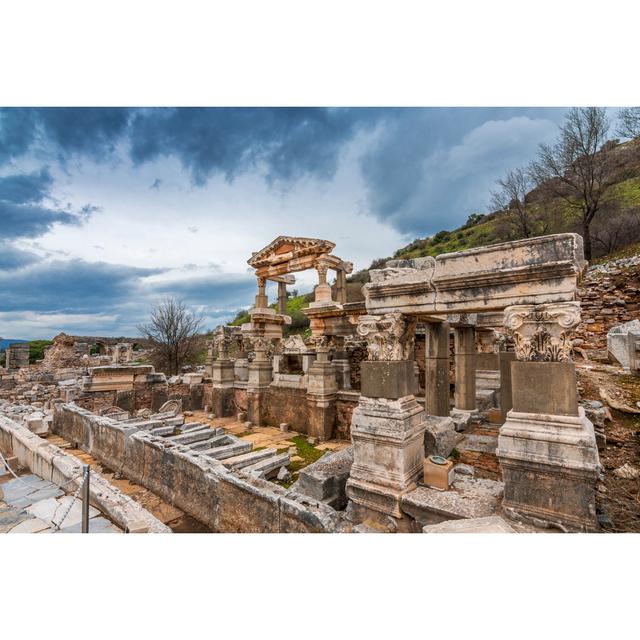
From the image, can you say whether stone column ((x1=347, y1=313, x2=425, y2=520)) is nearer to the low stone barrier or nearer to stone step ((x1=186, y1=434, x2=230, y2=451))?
the low stone barrier

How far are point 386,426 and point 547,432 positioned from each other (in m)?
1.60

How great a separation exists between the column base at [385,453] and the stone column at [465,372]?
128 inches

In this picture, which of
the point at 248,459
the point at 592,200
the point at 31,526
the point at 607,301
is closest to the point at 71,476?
the point at 31,526

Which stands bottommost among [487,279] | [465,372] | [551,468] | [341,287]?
[551,468]

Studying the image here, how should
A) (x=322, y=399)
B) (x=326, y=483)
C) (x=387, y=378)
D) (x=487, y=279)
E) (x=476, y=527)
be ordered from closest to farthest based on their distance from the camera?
(x=476, y=527) < (x=487, y=279) < (x=387, y=378) < (x=326, y=483) < (x=322, y=399)

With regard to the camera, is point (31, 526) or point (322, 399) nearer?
point (31, 526)

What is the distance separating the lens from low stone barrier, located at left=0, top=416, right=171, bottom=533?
3643mm

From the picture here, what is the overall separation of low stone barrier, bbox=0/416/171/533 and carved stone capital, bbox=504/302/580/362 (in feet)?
14.0

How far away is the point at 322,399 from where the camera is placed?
868 cm

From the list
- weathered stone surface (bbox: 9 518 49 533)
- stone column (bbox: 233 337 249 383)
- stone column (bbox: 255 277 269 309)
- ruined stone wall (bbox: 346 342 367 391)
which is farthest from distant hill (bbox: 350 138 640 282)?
weathered stone surface (bbox: 9 518 49 533)

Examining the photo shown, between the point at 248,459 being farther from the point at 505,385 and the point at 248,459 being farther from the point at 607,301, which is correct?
the point at 607,301

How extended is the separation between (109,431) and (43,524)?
3.26m

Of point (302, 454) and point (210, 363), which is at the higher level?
point (210, 363)

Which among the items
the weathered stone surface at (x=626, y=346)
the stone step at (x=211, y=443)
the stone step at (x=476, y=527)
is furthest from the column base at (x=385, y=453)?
the weathered stone surface at (x=626, y=346)
